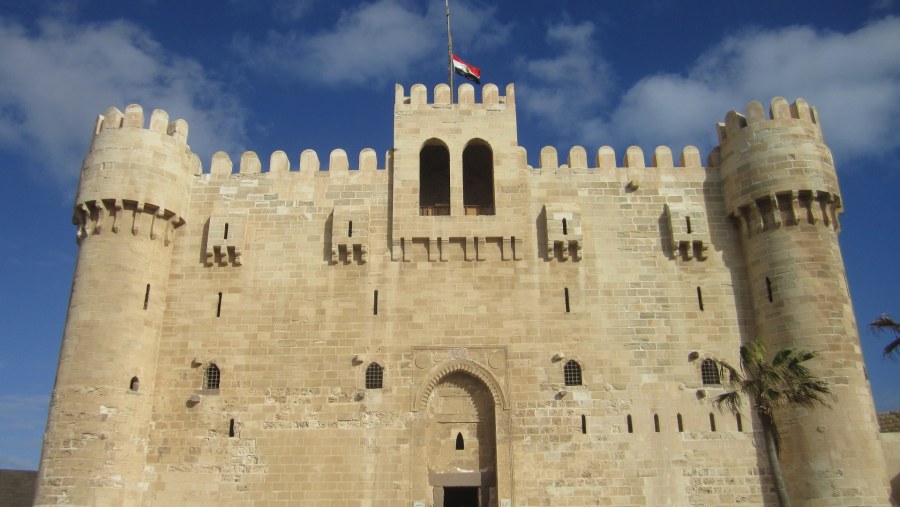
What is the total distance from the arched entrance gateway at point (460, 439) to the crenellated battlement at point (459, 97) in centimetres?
754

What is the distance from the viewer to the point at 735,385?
19.1 m

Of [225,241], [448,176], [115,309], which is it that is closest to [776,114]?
[448,176]

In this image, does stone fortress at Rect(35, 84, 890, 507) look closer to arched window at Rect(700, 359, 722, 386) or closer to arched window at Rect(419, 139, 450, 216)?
arched window at Rect(700, 359, 722, 386)

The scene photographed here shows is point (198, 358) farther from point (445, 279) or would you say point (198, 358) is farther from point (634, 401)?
point (634, 401)

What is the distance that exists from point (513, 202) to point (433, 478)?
294 inches

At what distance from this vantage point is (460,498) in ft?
62.7

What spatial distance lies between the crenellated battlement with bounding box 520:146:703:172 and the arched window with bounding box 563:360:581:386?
5566 mm

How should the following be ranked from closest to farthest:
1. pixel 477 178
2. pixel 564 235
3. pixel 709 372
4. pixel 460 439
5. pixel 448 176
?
pixel 460 439, pixel 709 372, pixel 564 235, pixel 448 176, pixel 477 178

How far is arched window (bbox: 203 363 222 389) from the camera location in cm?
1920

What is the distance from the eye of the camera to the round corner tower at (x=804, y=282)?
1741cm

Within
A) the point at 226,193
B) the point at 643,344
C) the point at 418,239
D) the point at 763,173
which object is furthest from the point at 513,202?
the point at 226,193

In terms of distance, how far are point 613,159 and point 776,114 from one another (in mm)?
4453

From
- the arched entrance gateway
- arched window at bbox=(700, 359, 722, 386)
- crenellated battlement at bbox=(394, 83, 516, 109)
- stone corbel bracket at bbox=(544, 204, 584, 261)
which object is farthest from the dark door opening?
crenellated battlement at bbox=(394, 83, 516, 109)

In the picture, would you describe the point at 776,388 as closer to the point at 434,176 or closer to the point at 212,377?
the point at 434,176
